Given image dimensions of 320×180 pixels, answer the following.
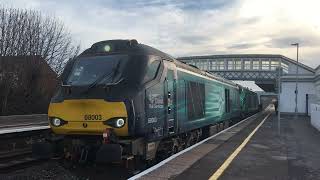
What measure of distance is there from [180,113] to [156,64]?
2.32 metres

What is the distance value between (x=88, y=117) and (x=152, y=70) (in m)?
1.99

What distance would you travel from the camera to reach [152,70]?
35.0 feet

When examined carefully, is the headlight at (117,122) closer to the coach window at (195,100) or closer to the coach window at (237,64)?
the coach window at (195,100)

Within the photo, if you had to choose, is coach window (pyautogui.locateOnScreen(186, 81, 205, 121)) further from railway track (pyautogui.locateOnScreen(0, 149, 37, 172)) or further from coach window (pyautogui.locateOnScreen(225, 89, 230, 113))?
coach window (pyautogui.locateOnScreen(225, 89, 230, 113))


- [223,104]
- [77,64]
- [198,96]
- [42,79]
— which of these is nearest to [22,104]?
[42,79]

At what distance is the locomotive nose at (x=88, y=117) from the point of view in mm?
9406

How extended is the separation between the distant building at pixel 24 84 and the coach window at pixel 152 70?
29072 mm

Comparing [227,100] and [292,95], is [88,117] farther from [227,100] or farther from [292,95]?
[292,95]

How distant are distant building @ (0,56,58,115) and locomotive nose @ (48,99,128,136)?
2926 cm

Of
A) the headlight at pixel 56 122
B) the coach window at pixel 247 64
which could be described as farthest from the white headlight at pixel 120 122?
the coach window at pixel 247 64

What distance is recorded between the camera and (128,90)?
9680 millimetres

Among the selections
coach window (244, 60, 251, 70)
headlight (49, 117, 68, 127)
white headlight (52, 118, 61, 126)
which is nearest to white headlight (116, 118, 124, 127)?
headlight (49, 117, 68, 127)

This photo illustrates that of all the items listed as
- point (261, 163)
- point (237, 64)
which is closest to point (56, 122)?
point (261, 163)

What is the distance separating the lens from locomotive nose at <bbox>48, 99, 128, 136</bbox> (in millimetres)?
9406
